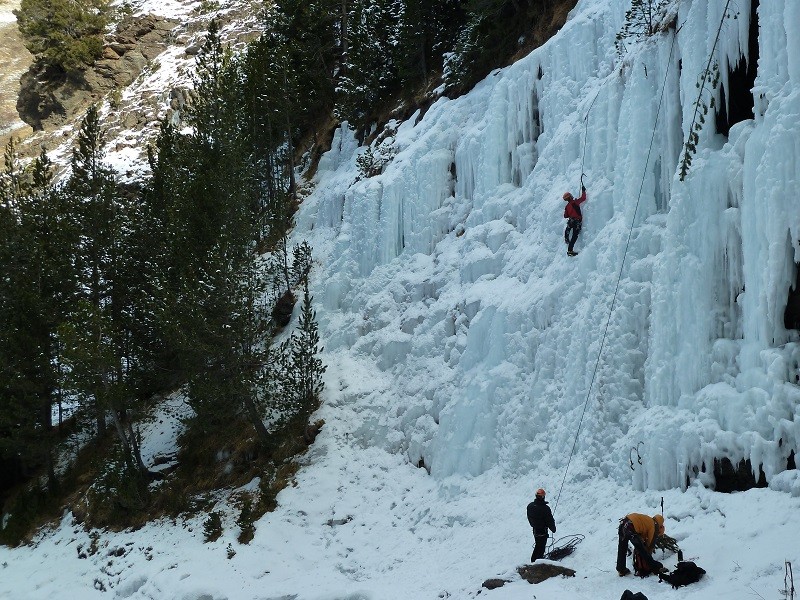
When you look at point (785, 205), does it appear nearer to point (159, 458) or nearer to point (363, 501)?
point (363, 501)

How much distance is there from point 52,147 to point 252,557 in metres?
35.7

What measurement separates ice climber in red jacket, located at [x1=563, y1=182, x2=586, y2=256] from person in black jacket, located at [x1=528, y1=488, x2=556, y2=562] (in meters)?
5.15

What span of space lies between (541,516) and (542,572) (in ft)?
2.61

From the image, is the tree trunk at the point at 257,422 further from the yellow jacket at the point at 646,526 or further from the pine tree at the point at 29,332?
the yellow jacket at the point at 646,526

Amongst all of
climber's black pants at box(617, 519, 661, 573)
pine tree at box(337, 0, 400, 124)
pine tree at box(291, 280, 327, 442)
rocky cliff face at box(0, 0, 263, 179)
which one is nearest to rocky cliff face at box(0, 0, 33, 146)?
rocky cliff face at box(0, 0, 263, 179)

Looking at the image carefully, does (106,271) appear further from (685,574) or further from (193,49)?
(193,49)

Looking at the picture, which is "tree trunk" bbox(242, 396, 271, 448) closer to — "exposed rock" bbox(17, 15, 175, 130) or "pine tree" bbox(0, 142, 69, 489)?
"pine tree" bbox(0, 142, 69, 489)

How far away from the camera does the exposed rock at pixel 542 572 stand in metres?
8.53

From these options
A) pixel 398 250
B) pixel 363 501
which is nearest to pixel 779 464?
pixel 363 501

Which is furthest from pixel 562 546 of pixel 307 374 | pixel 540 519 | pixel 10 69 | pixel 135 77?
pixel 10 69

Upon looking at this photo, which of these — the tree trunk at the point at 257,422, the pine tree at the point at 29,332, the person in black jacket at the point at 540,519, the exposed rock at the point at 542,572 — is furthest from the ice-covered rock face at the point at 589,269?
the pine tree at the point at 29,332

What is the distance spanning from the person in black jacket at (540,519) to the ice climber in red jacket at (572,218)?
515 cm

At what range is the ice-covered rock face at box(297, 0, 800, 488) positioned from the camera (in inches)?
336

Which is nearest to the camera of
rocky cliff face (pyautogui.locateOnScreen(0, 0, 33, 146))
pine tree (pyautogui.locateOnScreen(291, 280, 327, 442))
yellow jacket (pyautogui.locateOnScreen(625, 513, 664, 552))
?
yellow jacket (pyautogui.locateOnScreen(625, 513, 664, 552))
